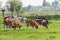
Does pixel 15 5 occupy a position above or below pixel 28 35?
above

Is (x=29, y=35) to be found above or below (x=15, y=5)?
below

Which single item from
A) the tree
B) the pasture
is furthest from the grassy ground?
the tree

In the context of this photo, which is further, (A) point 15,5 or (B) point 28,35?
(A) point 15,5

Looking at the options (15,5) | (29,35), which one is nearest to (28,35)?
(29,35)

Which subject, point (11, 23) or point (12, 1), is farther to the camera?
point (12, 1)

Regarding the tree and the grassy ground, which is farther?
the tree

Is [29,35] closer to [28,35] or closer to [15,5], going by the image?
[28,35]

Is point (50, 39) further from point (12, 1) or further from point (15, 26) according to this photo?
point (12, 1)

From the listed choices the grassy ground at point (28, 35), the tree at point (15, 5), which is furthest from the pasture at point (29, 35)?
the tree at point (15, 5)

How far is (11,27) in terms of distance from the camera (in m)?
25.1

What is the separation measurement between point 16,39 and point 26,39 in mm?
747

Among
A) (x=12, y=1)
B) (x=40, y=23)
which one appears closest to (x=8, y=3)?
(x=12, y=1)

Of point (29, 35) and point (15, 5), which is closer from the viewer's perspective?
point (29, 35)

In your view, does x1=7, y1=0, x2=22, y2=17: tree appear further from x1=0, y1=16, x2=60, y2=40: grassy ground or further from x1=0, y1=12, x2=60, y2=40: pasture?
x1=0, y1=16, x2=60, y2=40: grassy ground
